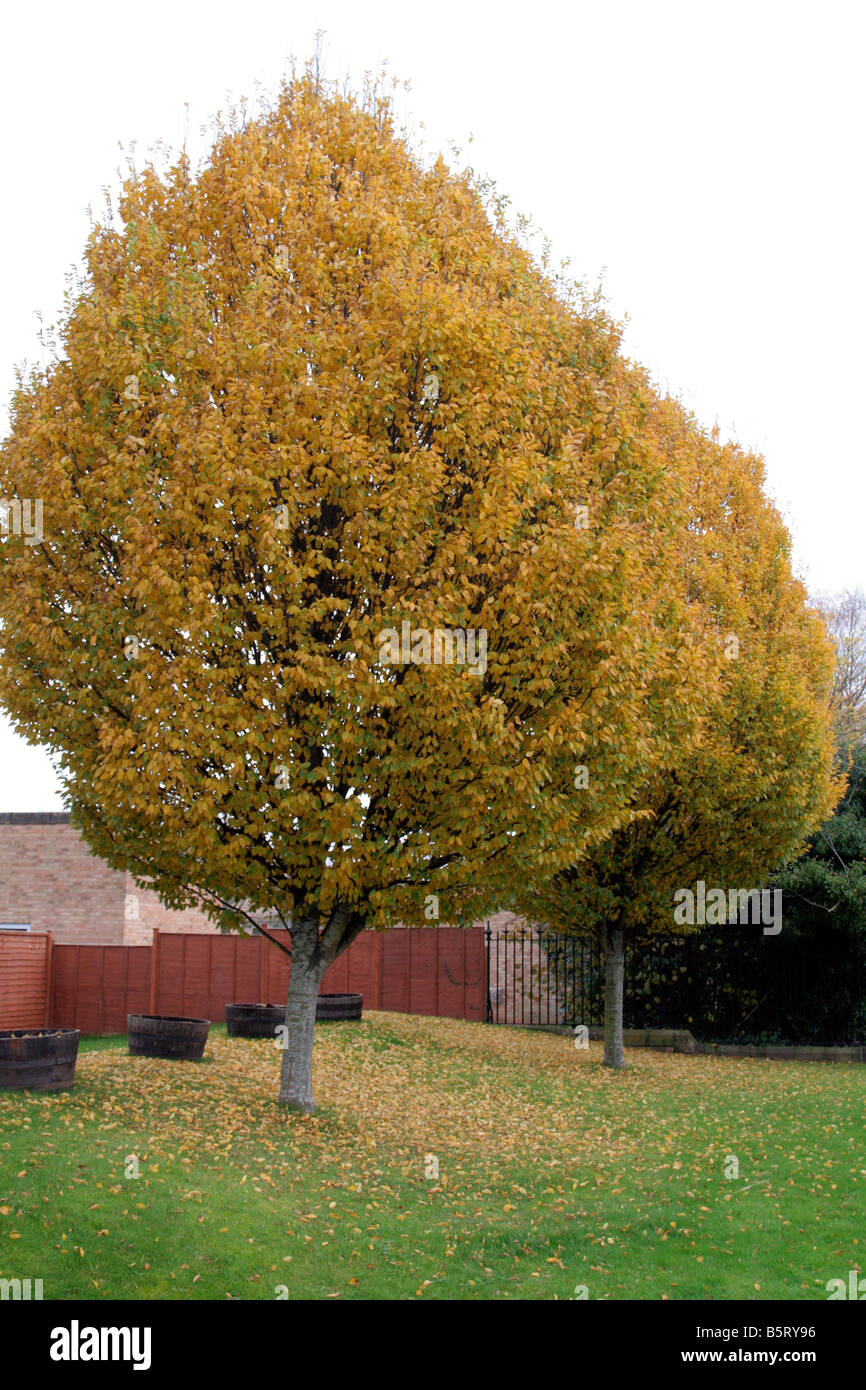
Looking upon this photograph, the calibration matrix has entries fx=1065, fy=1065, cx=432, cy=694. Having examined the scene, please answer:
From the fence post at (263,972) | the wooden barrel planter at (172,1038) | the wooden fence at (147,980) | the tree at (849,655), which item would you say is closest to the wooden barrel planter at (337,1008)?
the wooden fence at (147,980)

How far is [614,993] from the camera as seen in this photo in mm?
18094

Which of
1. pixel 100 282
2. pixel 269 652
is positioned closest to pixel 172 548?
pixel 269 652

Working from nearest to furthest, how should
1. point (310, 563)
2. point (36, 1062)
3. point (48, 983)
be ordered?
point (310, 563)
point (36, 1062)
point (48, 983)

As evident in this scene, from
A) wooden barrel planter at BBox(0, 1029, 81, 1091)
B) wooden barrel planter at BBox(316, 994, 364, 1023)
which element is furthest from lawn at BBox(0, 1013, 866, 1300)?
wooden barrel planter at BBox(316, 994, 364, 1023)

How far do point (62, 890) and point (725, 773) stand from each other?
19075 millimetres

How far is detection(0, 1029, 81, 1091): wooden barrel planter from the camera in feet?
33.3

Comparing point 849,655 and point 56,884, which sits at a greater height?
point 849,655

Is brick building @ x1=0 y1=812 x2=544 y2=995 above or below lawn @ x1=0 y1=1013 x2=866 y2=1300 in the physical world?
above

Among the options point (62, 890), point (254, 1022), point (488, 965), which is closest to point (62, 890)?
point (62, 890)

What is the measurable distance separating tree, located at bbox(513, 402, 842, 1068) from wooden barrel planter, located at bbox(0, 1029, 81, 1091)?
848cm

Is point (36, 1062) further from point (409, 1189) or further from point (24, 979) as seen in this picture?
point (24, 979)

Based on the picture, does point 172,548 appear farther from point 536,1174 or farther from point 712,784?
point 712,784

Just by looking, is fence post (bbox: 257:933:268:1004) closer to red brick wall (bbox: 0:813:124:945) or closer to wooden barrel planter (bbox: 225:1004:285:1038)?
wooden barrel planter (bbox: 225:1004:285:1038)
